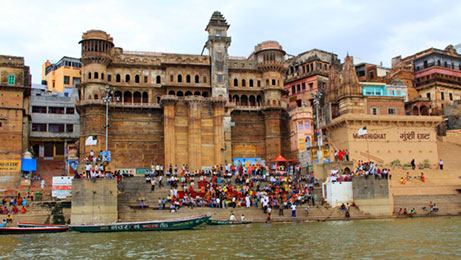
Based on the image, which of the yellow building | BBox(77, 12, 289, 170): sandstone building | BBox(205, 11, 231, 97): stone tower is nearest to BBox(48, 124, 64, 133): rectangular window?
BBox(77, 12, 289, 170): sandstone building

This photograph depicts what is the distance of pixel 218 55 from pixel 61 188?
2754cm

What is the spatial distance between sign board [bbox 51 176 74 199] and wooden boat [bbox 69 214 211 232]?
7.98m

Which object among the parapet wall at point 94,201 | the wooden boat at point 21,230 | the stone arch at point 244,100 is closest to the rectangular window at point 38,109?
the stone arch at point 244,100

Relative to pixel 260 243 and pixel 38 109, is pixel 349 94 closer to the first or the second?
pixel 260 243

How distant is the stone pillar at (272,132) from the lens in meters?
58.9

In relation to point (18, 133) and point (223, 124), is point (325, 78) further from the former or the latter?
point (18, 133)

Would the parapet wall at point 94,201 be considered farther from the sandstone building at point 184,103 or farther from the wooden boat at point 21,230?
the sandstone building at point 184,103

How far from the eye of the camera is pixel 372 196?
129ft

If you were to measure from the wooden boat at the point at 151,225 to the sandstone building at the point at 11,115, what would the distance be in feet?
63.3

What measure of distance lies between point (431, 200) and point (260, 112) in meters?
24.9

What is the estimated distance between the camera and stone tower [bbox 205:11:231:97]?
59781mm

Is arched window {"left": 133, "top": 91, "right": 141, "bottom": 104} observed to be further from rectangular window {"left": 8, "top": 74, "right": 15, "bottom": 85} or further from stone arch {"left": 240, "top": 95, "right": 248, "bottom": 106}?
rectangular window {"left": 8, "top": 74, "right": 15, "bottom": 85}

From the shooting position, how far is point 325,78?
67625 mm

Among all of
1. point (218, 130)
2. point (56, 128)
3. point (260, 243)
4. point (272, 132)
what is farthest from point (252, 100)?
point (260, 243)
